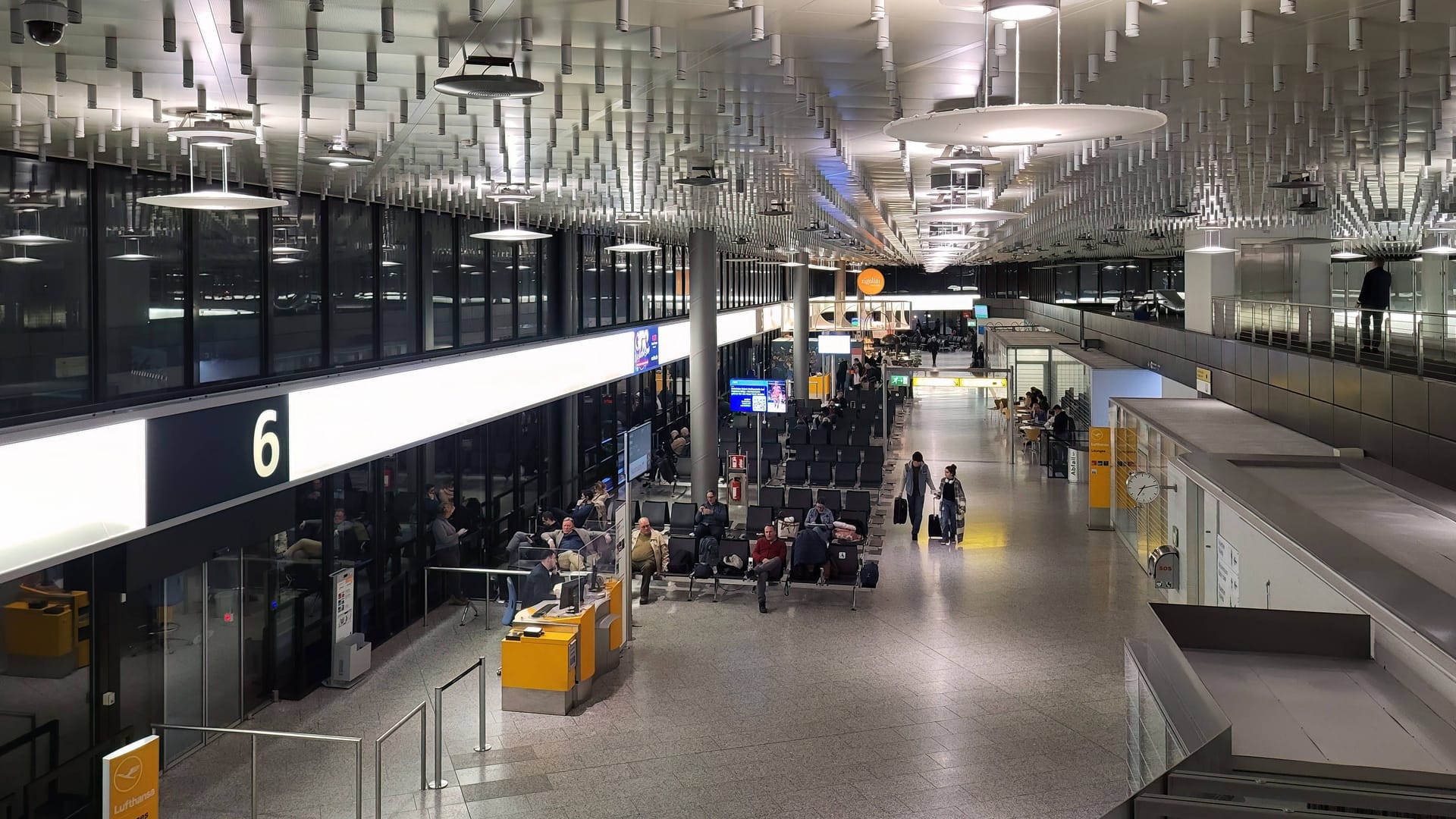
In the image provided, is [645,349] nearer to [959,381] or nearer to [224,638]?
[959,381]

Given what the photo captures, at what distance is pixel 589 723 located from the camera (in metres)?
11.3

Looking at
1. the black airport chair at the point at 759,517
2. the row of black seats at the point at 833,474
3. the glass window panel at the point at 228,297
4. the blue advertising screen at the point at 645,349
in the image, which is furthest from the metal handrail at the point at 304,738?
the row of black seats at the point at 833,474

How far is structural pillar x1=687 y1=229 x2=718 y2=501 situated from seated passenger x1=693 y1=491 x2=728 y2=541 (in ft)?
4.62

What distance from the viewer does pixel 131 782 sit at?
26.3 feet

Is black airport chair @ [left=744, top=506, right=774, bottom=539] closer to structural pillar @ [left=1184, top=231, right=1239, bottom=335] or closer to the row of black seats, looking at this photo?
the row of black seats

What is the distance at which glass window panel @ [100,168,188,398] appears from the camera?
9.67 metres

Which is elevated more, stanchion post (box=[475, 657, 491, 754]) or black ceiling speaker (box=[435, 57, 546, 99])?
black ceiling speaker (box=[435, 57, 546, 99])

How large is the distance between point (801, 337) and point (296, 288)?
29040 mm

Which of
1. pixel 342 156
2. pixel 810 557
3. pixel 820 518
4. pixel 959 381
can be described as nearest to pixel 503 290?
pixel 820 518

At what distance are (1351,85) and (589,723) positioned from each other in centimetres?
794

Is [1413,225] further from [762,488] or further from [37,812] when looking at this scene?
[37,812]

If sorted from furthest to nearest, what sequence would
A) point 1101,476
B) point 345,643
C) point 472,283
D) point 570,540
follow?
1. point 1101,476
2. point 472,283
3. point 570,540
4. point 345,643

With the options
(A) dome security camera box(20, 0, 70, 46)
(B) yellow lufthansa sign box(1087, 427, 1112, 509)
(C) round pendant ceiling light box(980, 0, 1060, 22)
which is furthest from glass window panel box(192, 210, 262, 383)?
(B) yellow lufthansa sign box(1087, 427, 1112, 509)

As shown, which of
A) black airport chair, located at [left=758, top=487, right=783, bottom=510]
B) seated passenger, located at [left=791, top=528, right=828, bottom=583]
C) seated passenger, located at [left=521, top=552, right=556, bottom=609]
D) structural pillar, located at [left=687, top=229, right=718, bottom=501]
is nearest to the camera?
seated passenger, located at [left=521, top=552, right=556, bottom=609]
